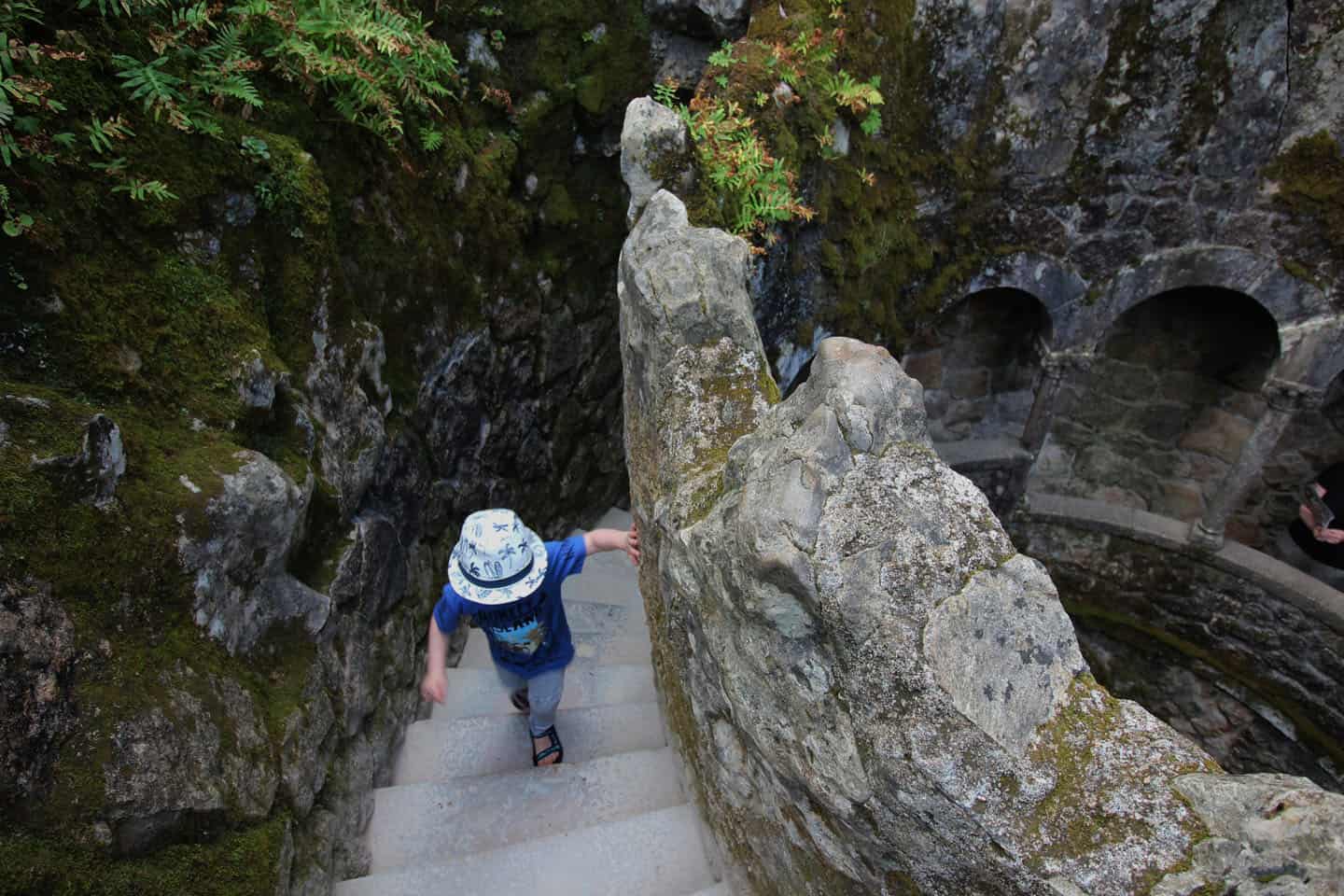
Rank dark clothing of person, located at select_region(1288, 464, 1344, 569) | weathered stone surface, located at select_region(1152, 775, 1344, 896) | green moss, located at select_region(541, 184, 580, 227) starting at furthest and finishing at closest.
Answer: dark clothing of person, located at select_region(1288, 464, 1344, 569), green moss, located at select_region(541, 184, 580, 227), weathered stone surface, located at select_region(1152, 775, 1344, 896)

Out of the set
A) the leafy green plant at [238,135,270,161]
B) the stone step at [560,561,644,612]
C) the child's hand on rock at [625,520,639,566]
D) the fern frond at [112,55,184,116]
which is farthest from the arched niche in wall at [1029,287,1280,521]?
the fern frond at [112,55,184,116]

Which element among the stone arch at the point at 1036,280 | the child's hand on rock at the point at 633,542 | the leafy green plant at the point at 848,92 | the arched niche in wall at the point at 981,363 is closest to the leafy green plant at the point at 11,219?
the child's hand on rock at the point at 633,542

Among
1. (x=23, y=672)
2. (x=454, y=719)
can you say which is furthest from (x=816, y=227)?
(x=23, y=672)

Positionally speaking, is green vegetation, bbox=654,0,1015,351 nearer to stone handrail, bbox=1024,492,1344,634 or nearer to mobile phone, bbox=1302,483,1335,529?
stone handrail, bbox=1024,492,1344,634

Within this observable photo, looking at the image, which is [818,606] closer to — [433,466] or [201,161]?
[201,161]

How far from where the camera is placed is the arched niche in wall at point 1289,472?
6262 mm

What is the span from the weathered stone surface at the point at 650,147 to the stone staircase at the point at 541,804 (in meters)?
2.26

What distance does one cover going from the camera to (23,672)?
1646mm

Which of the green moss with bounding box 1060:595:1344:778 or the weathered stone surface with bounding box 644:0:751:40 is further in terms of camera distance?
the green moss with bounding box 1060:595:1344:778

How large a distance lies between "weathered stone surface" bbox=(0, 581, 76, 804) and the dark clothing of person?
8208 mm

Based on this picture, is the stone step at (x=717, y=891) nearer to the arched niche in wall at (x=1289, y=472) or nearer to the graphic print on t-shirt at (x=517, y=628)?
the graphic print on t-shirt at (x=517, y=628)

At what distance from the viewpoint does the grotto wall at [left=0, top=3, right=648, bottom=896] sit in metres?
1.76

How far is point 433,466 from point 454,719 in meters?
1.16

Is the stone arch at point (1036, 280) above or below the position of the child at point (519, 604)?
above
